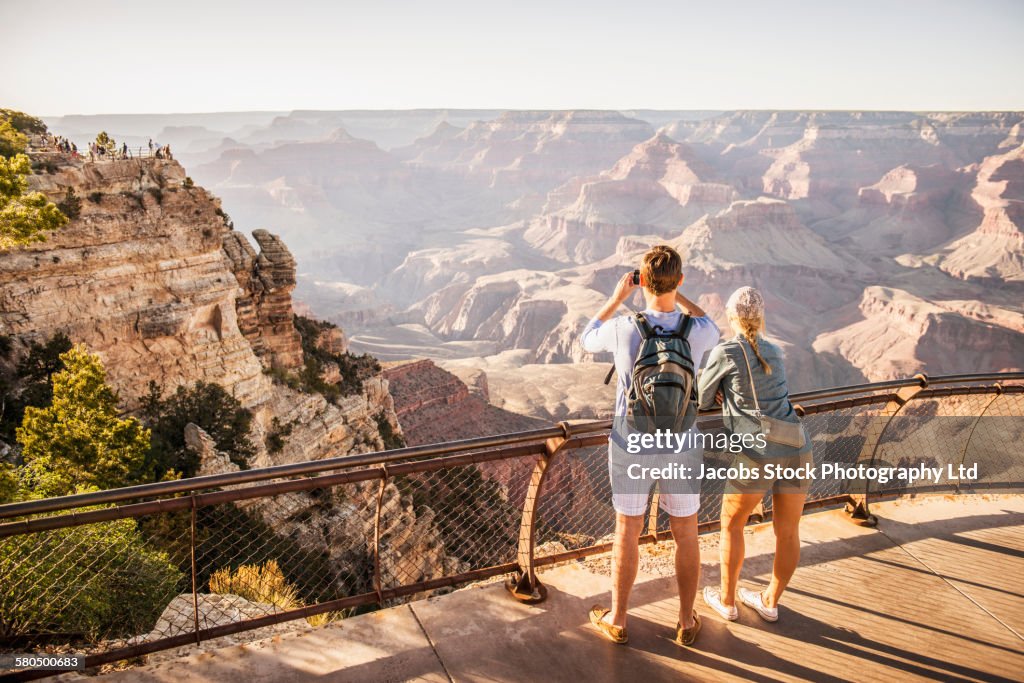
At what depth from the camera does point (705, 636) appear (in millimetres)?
3883

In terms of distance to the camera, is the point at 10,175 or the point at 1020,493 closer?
the point at 1020,493

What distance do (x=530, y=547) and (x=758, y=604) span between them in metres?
1.61

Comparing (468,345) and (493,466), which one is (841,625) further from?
(468,345)

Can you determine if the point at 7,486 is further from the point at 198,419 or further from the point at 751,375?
the point at 751,375

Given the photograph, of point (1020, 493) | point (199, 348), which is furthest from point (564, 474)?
point (1020, 493)

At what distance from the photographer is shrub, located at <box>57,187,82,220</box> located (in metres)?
14.7

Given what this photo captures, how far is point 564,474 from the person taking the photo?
22.8 m

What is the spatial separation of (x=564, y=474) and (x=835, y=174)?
567 feet

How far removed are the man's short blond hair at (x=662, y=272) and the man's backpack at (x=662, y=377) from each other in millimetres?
183

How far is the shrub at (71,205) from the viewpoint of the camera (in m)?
14.7

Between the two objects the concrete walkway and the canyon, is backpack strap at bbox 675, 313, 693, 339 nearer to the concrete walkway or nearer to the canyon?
the concrete walkway

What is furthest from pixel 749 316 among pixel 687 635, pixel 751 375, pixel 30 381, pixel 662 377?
pixel 30 381

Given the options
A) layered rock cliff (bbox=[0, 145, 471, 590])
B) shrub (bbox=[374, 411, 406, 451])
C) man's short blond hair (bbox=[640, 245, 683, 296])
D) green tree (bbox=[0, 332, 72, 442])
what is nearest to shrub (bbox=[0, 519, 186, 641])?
man's short blond hair (bbox=[640, 245, 683, 296])

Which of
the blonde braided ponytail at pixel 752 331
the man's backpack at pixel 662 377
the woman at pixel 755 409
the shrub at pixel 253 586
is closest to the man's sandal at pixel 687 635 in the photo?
the woman at pixel 755 409
